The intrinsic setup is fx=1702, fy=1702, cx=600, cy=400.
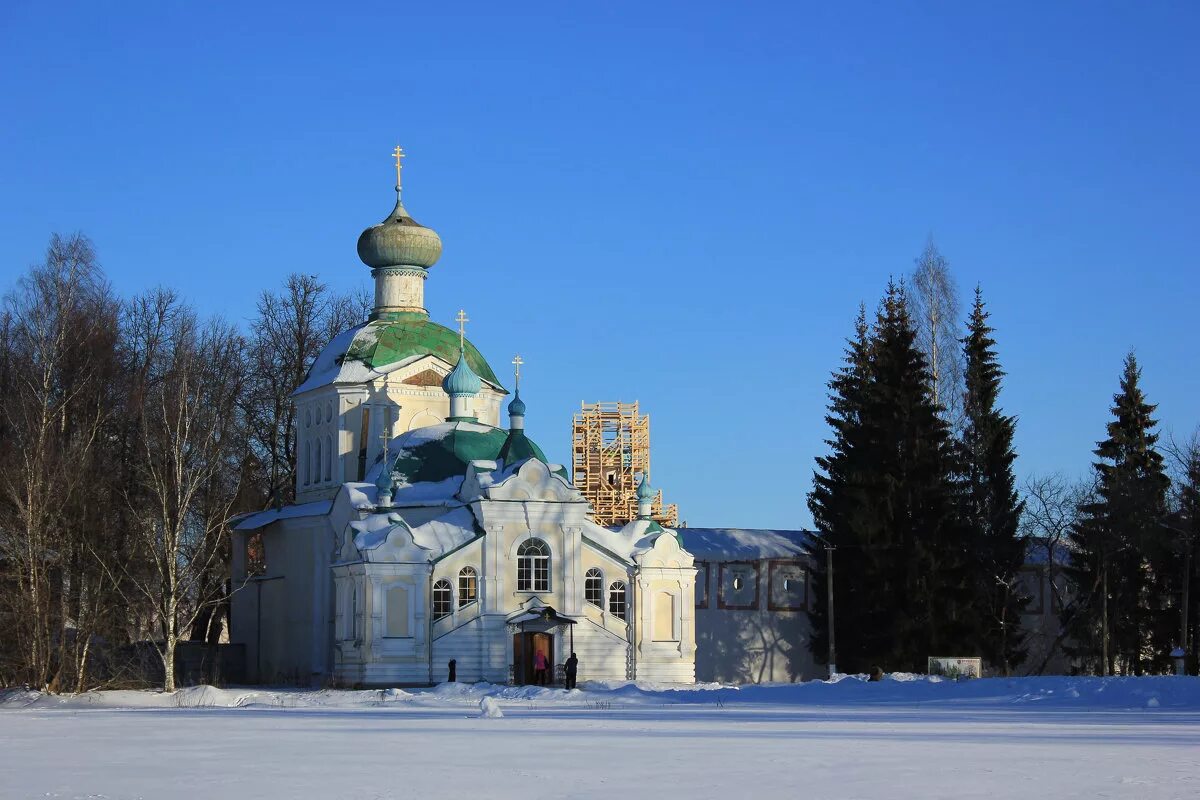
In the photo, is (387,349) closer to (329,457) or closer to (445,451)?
(329,457)

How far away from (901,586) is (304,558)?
46.8ft

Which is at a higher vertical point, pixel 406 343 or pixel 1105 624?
pixel 406 343

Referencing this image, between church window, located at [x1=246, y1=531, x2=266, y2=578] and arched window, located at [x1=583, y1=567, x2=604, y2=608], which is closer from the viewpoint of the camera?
arched window, located at [x1=583, y1=567, x2=604, y2=608]

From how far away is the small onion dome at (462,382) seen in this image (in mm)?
40000

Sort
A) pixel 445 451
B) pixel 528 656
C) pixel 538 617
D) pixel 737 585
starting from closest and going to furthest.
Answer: pixel 538 617, pixel 528 656, pixel 445 451, pixel 737 585

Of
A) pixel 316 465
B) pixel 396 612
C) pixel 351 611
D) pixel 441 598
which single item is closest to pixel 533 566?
pixel 441 598

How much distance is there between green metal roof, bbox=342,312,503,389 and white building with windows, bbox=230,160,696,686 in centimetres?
5

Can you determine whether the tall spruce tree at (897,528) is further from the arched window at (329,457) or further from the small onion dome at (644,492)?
the arched window at (329,457)

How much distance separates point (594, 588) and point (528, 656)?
2552mm

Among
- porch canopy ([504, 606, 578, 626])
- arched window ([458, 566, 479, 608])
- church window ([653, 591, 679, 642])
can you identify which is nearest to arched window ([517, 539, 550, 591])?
porch canopy ([504, 606, 578, 626])

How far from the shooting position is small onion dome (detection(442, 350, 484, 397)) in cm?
4000

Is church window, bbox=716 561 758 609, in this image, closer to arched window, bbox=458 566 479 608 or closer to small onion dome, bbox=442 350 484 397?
small onion dome, bbox=442 350 484 397

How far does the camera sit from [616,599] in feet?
125

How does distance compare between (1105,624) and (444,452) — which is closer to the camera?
(444,452)
